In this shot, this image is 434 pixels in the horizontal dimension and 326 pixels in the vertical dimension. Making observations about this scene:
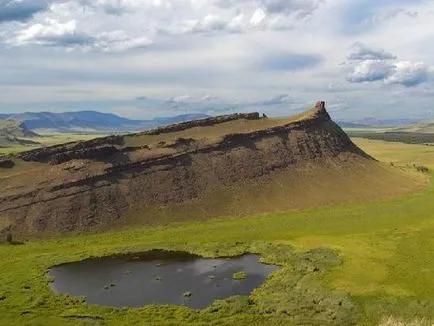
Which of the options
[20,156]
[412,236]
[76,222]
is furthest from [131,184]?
[412,236]

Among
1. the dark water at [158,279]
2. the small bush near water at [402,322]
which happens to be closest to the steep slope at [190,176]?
the dark water at [158,279]

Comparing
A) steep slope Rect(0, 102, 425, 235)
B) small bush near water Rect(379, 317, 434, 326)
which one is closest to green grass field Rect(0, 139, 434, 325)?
small bush near water Rect(379, 317, 434, 326)

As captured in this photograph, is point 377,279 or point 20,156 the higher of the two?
point 20,156

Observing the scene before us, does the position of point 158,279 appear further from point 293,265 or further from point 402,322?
point 402,322

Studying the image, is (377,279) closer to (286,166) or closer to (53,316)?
(53,316)

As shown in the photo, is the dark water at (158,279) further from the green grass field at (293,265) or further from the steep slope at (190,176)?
the steep slope at (190,176)
